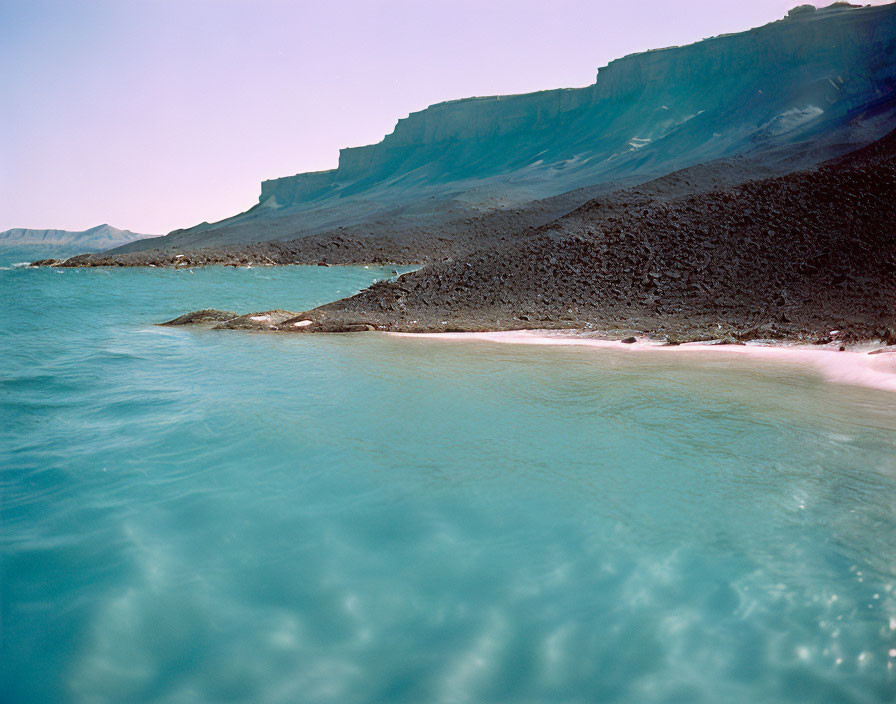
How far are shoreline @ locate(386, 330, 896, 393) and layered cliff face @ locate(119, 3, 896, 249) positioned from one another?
3132cm

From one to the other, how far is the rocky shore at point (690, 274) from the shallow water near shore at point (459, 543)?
172 inches

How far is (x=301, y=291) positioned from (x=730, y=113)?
176 feet

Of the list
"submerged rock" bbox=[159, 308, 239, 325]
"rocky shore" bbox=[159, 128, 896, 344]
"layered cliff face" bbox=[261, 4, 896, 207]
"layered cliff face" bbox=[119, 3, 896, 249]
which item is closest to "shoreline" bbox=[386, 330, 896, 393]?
"rocky shore" bbox=[159, 128, 896, 344]

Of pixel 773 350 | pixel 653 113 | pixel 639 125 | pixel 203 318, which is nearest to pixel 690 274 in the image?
pixel 773 350

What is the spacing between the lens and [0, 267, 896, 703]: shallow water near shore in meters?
3.33

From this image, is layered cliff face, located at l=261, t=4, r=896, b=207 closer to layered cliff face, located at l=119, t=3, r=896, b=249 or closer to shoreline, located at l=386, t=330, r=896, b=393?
layered cliff face, located at l=119, t=3, r=896, b=249

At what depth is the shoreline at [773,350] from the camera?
8070 millimetres

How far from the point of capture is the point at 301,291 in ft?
81.2

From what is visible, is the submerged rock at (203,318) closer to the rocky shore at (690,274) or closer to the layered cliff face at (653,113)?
the rocky shore at (690,274)

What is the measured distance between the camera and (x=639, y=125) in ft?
229

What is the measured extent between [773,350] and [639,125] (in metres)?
67.6

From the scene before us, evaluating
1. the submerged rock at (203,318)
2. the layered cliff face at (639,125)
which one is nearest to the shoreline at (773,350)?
the submerged rock at (203,318)

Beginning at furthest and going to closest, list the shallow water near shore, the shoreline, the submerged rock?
the submerged rock, the shoreline, the shallow water near shore

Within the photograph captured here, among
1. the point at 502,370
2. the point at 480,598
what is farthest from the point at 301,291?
the point at 480,598
